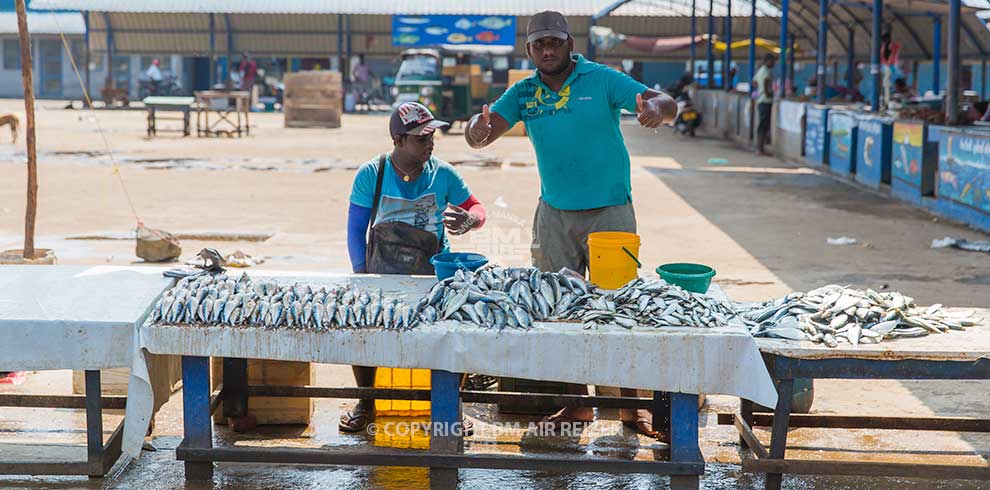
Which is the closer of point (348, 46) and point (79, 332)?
Answer: point (79, 332)

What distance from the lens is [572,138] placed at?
5.98 metres

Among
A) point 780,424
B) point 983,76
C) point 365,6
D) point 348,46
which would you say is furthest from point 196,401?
point 348,46

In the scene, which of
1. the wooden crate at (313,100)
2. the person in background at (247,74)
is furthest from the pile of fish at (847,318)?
the person in background at (247,74)

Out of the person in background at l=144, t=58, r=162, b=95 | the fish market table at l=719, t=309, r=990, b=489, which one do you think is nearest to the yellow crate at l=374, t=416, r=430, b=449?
the fish market table at l=719, t=309, r=990, b=489

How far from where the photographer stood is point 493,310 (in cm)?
482

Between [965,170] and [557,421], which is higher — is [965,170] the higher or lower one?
the higher one

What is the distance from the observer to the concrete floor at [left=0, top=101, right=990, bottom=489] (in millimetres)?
5652

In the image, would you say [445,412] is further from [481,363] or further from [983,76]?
[983,76]

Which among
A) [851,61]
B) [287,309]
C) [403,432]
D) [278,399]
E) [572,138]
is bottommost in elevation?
[403,432]

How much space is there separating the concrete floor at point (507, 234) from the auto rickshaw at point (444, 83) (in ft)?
6.56

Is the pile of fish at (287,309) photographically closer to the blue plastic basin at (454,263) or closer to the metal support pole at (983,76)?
the blue plastic basin at (454,263)

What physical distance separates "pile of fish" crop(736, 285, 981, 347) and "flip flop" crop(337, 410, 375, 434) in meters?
2.07

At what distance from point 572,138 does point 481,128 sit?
20.1 inches

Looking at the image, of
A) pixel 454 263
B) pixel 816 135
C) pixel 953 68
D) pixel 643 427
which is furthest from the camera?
pixel 816 135
